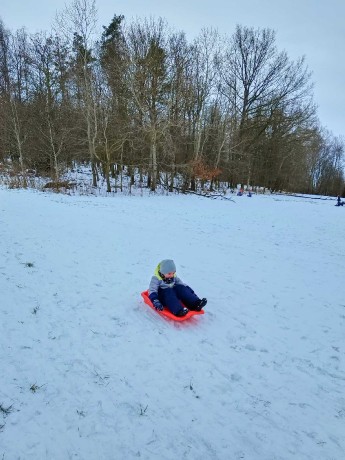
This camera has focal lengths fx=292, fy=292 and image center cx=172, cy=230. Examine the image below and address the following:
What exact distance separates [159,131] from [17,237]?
14.3 metres

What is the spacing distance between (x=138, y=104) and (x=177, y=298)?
18.4 metres

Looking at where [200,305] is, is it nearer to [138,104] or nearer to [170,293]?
[170,293]

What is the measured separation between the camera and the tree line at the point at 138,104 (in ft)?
65.5

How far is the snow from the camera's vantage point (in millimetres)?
2635

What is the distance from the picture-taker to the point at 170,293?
15.2 ft

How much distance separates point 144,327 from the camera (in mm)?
4355

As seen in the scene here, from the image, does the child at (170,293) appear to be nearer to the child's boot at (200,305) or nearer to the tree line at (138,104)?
the child's boot at (200,305)

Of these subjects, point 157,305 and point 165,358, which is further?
point 157,305

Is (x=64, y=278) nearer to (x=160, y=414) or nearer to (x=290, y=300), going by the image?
(x=160, y=414)

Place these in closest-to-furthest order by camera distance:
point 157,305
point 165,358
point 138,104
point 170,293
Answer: point 165,358 < point 157,305 < point 170,293 < point 138,104

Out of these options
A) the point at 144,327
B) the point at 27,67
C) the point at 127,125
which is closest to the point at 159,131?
the point at 127,125

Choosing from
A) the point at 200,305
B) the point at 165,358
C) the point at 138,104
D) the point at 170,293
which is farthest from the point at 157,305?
the point at 138,104

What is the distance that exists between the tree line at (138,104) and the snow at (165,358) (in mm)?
14713

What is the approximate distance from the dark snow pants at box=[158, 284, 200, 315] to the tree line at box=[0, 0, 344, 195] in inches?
652
